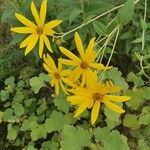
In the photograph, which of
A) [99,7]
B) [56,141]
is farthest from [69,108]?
[99,7]

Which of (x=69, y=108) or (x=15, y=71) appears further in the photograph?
(x=15, y=71)

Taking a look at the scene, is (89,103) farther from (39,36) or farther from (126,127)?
(126,127)

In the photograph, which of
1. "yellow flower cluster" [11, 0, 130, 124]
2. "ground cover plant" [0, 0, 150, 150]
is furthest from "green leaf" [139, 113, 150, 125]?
"yellow flower cluster" [11, 0, 130, 124]

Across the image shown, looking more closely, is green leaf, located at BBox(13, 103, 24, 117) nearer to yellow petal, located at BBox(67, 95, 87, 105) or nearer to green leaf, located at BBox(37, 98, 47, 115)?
green leaf, located at BBox(37, 98, 47, 115)

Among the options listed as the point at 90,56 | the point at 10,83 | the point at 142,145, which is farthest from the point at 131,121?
the point at 10,83

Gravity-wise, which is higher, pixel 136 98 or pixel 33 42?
pixel 33 42

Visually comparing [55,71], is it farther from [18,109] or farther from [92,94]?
[18,109]

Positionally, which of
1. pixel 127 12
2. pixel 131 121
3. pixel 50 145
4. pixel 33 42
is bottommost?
pixel 50 145
